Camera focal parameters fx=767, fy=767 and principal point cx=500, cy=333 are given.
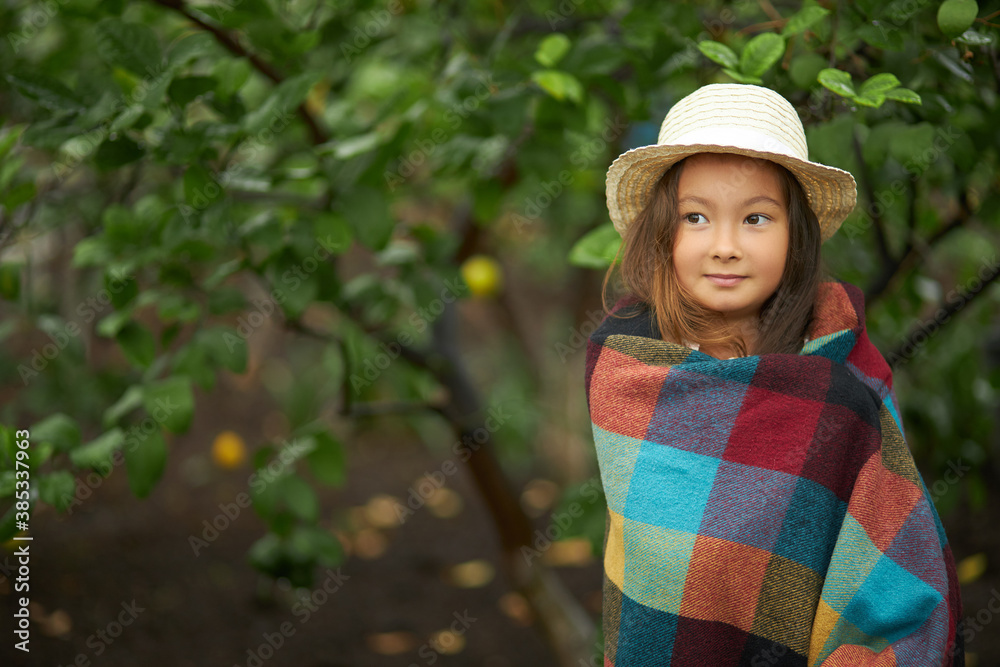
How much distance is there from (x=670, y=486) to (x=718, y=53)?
675 millimetres

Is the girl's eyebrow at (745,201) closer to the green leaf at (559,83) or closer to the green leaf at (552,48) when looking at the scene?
the green leaf at (559,83)

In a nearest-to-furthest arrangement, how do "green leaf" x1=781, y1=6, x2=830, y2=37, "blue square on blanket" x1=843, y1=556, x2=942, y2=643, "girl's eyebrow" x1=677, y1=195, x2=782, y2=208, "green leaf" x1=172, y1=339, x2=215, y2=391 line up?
"blue square on blanket" x1=843, y1=556, x2=942, y2=643, "girl's eyebrow" x1=677, y1=195, x2=782, y2=208, "green leaf" x1=781, y1=6, x2=830, y2=37, "green leaf" x1=172, y1=339, x2=215, y2=391

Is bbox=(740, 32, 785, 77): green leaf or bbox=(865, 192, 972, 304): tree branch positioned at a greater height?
bbox=(740, 32, 785, 77): green leaf

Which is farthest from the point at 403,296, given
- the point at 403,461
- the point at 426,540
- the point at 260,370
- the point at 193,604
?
the point at 260,370

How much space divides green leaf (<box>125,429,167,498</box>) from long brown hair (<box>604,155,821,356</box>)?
3.39 ft

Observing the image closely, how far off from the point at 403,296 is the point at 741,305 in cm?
104

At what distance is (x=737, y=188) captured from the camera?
1021 mm

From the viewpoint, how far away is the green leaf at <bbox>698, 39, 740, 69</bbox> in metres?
1.17

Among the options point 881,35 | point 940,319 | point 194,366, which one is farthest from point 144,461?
point 940,319

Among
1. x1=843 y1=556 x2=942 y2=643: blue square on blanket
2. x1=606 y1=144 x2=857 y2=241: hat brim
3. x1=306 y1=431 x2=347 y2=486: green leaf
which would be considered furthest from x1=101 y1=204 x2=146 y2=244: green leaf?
x1=843 y1=556 x2=942 y2=643: blue square on blanket

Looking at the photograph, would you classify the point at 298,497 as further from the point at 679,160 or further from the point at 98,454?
the point at 679,160

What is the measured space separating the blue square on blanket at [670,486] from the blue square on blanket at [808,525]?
0.10 m

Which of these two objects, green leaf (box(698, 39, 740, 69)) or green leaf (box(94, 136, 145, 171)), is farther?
green leaf (box(94, 136, 145, 171))

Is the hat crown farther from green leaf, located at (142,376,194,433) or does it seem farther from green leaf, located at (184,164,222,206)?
green leaf, located at (142,376,194,433)
